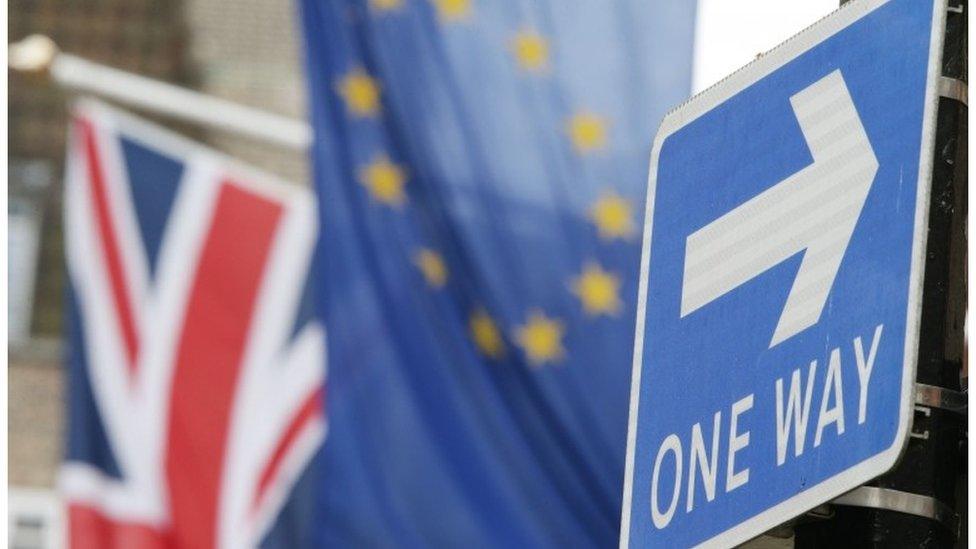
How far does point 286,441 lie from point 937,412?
814cm

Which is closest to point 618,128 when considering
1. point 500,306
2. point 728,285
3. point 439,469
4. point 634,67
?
point 634,67

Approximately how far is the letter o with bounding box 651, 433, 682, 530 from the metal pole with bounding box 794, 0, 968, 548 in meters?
0.20

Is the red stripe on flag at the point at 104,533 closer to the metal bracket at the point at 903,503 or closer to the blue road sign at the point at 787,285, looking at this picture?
the blue road sign at the point at 787,285

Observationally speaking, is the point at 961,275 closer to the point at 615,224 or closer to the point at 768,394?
the point at 768,394

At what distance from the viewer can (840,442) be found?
3129mm

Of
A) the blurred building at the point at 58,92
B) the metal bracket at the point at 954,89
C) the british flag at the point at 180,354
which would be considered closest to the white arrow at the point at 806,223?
the metal bracket at the point at 954,89

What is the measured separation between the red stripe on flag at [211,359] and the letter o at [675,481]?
7.74 m

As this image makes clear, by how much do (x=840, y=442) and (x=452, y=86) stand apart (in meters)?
7.85

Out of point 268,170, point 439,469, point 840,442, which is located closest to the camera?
point 840,442

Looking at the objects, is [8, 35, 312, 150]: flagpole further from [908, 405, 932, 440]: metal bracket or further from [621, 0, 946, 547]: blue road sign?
[908, 405, 932, 440]: metal bracket

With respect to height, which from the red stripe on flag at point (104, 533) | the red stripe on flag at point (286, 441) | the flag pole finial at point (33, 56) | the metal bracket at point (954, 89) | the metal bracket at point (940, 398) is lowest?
the metal bracket at point (940, 398)

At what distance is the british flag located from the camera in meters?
11.2

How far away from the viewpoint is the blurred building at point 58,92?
1417 centimetres

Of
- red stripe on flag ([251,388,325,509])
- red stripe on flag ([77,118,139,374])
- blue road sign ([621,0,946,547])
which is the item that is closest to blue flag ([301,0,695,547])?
red stripe on flag ([251,388,325,509])
